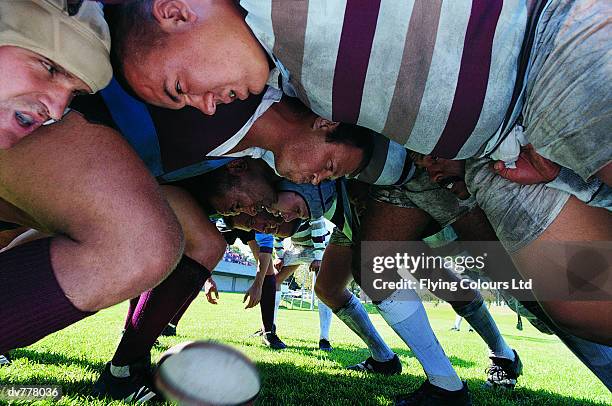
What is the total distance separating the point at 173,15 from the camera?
1.45 m

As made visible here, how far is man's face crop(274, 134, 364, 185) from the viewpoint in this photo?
7.52 feet

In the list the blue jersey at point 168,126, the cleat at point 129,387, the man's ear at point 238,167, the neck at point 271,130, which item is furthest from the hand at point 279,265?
the blue jersey at point 168,126

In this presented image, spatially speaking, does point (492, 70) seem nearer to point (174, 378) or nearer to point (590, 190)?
point (590, 190)

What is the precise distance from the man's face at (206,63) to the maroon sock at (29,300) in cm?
62

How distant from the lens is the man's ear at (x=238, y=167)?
2934 mm

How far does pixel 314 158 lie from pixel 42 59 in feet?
4.29

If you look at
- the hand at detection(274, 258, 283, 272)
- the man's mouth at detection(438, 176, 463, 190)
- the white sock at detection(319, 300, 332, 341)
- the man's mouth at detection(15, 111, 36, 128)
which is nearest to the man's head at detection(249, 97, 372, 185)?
the man's mouth at detection(438, 176, 463, 190)

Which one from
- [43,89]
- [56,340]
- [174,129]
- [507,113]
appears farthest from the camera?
[56,340]

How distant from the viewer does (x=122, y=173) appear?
1508 millimetres

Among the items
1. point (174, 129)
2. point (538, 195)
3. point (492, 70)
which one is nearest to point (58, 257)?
point (174, 129)

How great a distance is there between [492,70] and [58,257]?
1.35m

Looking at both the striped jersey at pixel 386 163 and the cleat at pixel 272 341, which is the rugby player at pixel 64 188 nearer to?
the striped jersey at pixel 386 163

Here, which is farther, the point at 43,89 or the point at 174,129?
the point at 174,129

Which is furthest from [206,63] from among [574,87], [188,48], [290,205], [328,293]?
[328,293]
